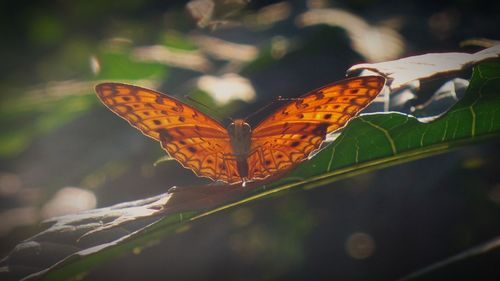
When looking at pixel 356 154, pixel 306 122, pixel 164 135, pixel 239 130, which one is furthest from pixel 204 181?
→ pixel 356 154

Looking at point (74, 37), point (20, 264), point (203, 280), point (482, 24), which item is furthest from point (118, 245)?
point (74, 37)

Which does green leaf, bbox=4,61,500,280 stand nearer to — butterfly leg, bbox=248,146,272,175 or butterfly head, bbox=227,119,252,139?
butterfly leg, bbox=248,146,272,175

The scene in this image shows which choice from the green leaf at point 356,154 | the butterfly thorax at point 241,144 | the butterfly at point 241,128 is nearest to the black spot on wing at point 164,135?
the butterfly at point 241,128

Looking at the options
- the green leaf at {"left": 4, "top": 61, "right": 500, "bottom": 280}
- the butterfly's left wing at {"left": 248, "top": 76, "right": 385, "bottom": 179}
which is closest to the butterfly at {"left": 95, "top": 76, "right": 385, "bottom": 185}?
the butterfly's left wing at {"left": 248, "top": 76, "right": 385, "bottom": 179}

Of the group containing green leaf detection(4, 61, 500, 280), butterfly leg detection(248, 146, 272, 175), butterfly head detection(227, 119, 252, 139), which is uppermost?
butterfly head detection(227, 119, 252, 139)

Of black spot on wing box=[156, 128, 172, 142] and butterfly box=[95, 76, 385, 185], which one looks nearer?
butterfly box=[95, 76, 385, 185]

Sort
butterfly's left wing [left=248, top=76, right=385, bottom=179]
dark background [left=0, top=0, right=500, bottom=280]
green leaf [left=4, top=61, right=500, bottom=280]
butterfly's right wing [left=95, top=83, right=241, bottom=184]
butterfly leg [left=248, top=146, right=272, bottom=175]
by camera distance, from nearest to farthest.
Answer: green leaf [left=4, top=61, right=500, bottom=280] < butterfly's left wing [left=248, top=76, right=385, bottom=179] < butterfly's right wing [left=95, top=83, right=241, bottom=184] < butterfly leg [left=248, top=146, right=272, bottom=175] < dark background [left=0, top=0, right=500, bottom=280]

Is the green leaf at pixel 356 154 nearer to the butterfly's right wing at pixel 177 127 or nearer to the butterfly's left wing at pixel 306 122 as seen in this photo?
the butterfly's left wing at pixel 306 122
